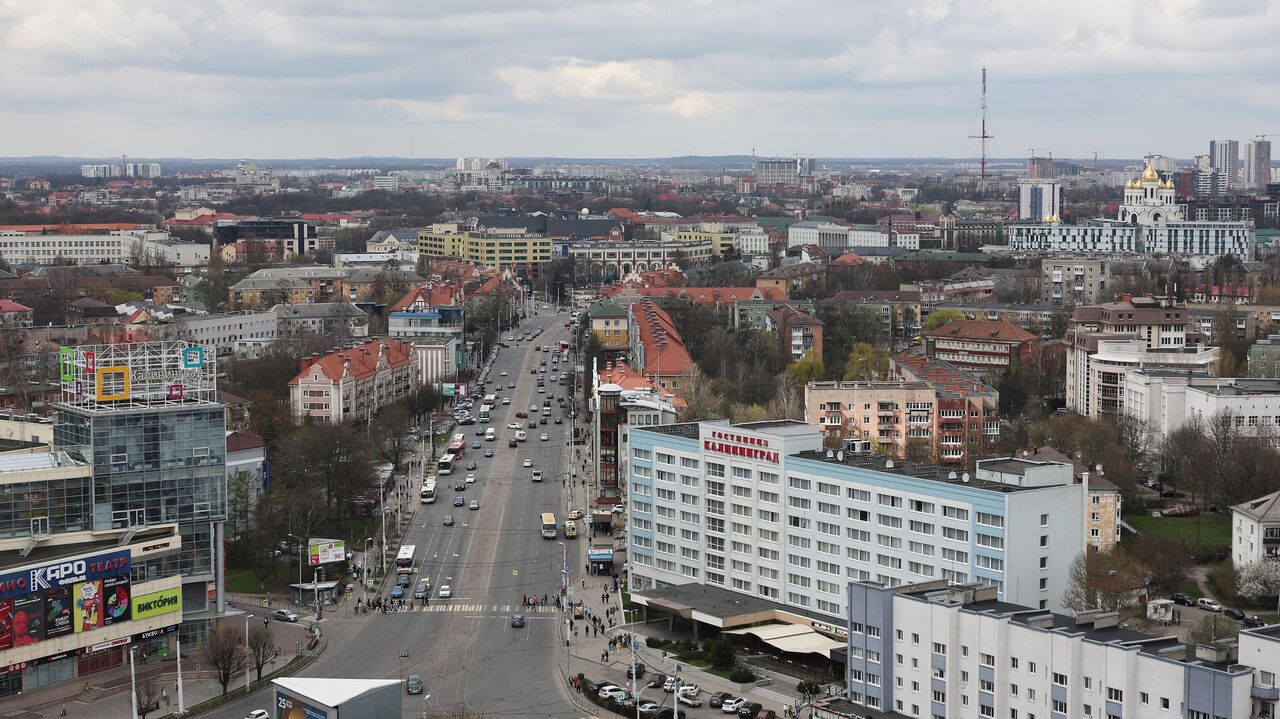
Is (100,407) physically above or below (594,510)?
above

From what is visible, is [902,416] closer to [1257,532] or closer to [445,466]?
[445,466]

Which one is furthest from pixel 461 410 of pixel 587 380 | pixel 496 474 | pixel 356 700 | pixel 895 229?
pixel 895 229

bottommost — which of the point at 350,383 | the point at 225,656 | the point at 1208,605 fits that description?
the point at 1208,605

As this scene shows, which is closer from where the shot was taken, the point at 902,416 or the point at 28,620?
the point at 28,620

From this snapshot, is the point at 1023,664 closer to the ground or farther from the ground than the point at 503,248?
Answer: closer to the ground

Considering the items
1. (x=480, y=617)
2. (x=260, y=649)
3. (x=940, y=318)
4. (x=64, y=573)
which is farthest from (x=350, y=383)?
(x=940, y=318)

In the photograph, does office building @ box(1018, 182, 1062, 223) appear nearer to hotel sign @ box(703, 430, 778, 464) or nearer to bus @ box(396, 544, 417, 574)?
bus @ box(396, 544, 417, 574)

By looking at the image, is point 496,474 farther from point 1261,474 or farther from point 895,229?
point 895,229
